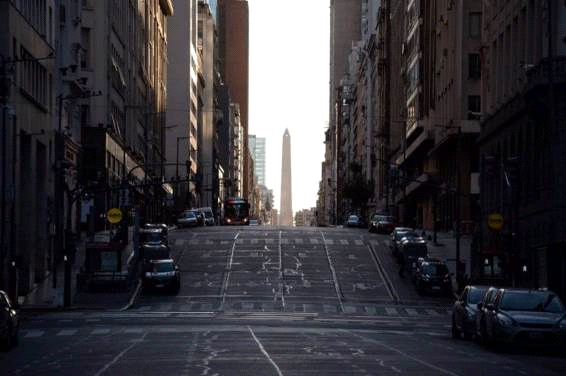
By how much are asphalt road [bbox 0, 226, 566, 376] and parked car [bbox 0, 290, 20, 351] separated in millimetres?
409

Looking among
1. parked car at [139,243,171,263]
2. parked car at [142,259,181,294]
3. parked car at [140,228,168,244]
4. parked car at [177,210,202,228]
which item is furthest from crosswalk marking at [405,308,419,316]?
parked car at [177,210,202,228]

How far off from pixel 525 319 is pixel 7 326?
43.2ft

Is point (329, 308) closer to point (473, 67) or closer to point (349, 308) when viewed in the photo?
point (349, 308)

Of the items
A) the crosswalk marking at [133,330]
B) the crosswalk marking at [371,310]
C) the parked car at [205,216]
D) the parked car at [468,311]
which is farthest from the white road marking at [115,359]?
the parked car at [205,216]

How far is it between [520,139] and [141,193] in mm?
68389

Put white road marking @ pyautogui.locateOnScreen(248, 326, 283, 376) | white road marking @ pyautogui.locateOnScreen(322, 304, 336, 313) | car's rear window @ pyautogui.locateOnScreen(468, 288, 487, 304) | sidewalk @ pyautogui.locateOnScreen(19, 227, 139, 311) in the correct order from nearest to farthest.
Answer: white road marking @ pyautogui.locateOnScreen(248, 326, 283, 376)
car's rear window @ pyautogui.locateOnScreen(468, 288, 487, 304)
white road marking @ pyautogui.locateOnScreen(322, 304, 336, 313)
sidewalk @ pyautogui.locateOnScreen(19, 227, 139, 311)

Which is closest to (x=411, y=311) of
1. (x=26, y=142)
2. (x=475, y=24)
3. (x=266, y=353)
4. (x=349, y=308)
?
(x=349, y=308)

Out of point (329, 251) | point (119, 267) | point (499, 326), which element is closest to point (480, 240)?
point (329, 251)

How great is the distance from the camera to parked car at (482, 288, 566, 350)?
115 feet

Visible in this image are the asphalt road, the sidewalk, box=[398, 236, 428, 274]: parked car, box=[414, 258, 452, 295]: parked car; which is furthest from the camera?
box=[398, 236, 428, 274]: parked car

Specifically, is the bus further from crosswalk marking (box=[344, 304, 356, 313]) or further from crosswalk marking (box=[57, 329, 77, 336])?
crosswalk marking (box=[57, 329, 77, 336])

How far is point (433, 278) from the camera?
78438mm

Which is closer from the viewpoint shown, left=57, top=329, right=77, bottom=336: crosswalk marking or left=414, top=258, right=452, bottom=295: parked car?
left=57, top=329, right=77, bottom=336: crosswalk marking

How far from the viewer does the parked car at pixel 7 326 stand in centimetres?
3635
